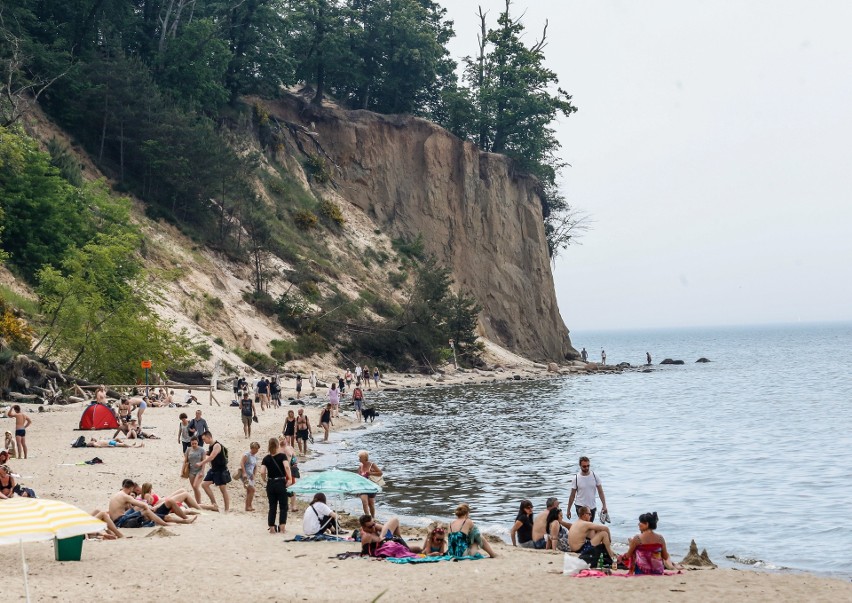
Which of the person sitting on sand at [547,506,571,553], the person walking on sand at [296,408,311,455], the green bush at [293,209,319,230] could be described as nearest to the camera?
the person sitting on sand at [547,506,571,553]

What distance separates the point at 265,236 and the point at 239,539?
44643 millimetres

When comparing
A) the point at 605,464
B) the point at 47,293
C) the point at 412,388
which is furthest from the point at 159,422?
the point at 412,388

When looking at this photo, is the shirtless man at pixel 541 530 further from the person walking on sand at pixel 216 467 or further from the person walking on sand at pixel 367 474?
the person walking on sand at pixel 216 467

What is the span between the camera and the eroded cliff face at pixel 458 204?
73500 mm

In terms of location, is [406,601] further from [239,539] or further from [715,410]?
[715,410]

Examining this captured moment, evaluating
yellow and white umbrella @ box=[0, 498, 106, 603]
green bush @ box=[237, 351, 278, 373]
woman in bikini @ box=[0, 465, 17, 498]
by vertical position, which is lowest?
woman in bikini @ box=[0, 465, 17, 498]

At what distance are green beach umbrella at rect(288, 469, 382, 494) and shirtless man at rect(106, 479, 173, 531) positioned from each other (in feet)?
7.74

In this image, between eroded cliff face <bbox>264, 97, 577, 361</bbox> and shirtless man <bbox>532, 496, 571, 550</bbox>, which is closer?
shirtless man <bbox>532, 496, 571, 550</bbox>

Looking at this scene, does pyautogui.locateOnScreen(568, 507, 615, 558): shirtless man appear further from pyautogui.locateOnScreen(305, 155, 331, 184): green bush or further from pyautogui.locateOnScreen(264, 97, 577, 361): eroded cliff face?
pyautogui.locateOnScreen(305, 155, 331, 184): green bush

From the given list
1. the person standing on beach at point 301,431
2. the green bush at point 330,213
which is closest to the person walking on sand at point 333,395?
the person standing on beach at point 301,431

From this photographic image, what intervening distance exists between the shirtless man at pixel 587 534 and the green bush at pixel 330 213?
55.2 m

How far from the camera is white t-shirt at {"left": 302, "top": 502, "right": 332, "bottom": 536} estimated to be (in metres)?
14.9

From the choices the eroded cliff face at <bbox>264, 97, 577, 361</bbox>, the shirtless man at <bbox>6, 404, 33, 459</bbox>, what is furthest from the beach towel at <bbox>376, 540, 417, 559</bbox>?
the eroded cliff face at <bbox>264, 97, 577, 361</bbox>

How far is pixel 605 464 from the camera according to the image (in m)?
28.6
